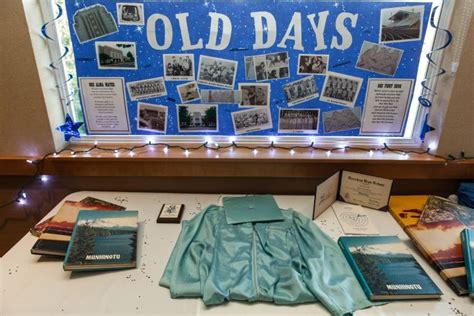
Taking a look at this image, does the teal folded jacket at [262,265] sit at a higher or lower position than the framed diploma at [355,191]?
lower

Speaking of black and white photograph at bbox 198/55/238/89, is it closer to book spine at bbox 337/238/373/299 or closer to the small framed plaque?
the small framed plaque

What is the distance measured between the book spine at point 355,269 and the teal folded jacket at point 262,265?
1cm

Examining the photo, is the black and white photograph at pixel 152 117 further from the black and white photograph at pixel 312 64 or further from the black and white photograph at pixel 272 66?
the black and white photograph at pixel 312 64

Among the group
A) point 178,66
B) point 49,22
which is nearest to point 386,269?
point 178,66

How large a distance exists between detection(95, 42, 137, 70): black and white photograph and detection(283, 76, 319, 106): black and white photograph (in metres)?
0.64

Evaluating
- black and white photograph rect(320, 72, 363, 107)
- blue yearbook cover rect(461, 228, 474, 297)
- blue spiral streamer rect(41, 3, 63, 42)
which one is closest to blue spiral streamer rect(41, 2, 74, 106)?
blue spiral streamer rect(41, 3, 63, 42)

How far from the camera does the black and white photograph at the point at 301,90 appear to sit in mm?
1214

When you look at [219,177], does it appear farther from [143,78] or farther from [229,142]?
[143,78]

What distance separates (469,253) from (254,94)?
0.89 metres

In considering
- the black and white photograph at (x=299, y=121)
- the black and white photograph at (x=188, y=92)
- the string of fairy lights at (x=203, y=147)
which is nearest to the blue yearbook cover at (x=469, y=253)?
the string of fairy lights at (x=203, y=147)

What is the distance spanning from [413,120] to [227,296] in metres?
1.09

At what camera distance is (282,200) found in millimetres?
1191

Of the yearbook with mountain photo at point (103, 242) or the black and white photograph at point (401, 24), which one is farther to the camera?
the black and white photograph at point (401, 24)

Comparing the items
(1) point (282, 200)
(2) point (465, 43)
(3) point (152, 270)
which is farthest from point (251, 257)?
(2) point (465, 43)
